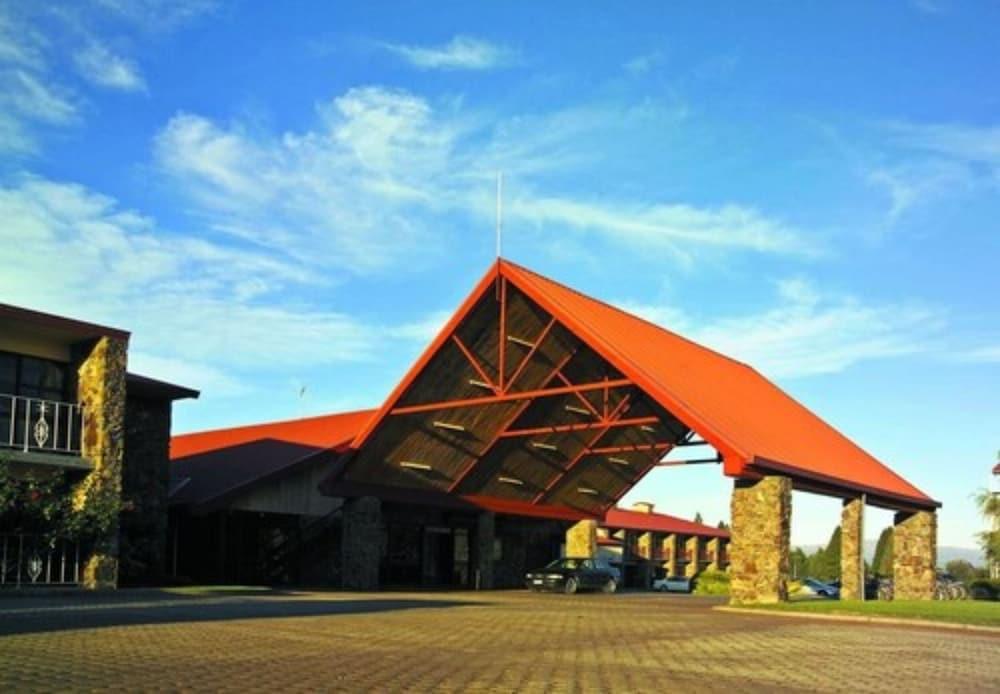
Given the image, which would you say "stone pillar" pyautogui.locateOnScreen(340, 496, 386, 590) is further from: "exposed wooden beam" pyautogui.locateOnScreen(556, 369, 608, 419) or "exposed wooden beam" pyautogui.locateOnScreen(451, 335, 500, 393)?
"exposed wooden beam" pyautogui.locateOnScreen(556, 369, 608, 419)

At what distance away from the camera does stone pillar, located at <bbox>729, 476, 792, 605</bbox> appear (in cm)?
2562

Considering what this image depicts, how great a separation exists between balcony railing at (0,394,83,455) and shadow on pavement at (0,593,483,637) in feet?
15.3

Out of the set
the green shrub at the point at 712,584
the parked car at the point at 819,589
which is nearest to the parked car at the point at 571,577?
the green shrub at the point at 712,584

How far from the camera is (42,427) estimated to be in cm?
2405

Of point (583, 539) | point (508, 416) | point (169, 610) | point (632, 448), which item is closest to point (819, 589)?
point (583, 539)

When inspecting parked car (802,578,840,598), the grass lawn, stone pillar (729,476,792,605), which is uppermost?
stone pillar (729,476,792,605)

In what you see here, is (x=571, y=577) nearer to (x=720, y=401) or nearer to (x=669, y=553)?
(x=720, y=401)

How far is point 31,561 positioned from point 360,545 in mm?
11476

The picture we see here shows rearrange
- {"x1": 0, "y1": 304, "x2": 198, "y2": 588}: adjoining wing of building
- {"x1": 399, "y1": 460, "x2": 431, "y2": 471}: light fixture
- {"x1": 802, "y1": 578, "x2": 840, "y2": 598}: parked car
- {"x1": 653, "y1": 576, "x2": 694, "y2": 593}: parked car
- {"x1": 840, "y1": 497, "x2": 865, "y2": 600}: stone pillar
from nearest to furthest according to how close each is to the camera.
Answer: {"x1": 0, "y1": 304, "x2": 198, "y2": 588}: adjoining wing of building → {"x1": 840, "y1": 497, "x2": 865, "y2": 600}: stone pillar → {"x1": 399, "y1": 460, "x2": 431, "y2": 471}: light fixture → {"x1": 802, "y1": 578, "x2": 840, "y2": 598}: parked car → {"x1": 653, "y1": 576, "x2": 694, "y2": 593}: parked car

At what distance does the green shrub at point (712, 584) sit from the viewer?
1801 inches

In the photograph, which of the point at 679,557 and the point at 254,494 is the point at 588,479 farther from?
the point at 679,557

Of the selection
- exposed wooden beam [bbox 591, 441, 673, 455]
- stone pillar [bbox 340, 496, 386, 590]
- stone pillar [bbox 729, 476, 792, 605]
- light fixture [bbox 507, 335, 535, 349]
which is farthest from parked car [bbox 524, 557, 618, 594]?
stone pillar [bbox 729, 476, 792, 605]

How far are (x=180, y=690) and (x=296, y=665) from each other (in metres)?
2.08

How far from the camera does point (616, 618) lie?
20.9 meters
